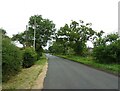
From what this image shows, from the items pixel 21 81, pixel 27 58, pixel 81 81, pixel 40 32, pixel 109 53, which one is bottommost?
pixel 21 81

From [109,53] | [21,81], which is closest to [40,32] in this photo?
[109,53]

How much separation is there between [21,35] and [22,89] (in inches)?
2532

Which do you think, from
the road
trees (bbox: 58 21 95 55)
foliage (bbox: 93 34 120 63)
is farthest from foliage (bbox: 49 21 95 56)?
the road

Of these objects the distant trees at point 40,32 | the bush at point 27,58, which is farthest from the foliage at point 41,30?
the bush at point 27,58

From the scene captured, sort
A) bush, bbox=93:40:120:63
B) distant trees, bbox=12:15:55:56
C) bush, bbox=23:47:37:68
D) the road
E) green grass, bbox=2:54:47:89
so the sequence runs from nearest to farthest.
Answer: the road, green grass, bbox=2:54:47:89, bush, bbox=93:40:120:63, bush, bbox=23:47:37:68, distant trees, bbox=12:15:55:56

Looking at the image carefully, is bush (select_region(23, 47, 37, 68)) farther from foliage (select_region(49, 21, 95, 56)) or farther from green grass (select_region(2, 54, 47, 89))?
foliage (select_region(49, 21, 95, 56))

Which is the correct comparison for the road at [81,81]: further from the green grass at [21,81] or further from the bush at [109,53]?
the bush at [109,53]

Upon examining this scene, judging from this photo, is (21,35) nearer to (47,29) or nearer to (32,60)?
(47,29)

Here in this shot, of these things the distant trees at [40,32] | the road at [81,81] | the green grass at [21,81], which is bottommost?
the green grass at [21,81]

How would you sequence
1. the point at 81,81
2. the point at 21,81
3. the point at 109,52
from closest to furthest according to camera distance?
the point at 81,81 → the point at 21,81 → the point at 109,52

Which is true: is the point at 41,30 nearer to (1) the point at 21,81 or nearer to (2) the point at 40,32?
(2) the point at 40,32

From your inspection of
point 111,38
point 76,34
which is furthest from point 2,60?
point 76,34

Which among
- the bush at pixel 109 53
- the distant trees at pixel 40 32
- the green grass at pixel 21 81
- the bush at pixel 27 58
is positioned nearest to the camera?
the green grass at pixel 21 81

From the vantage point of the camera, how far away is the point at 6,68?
1628cm
